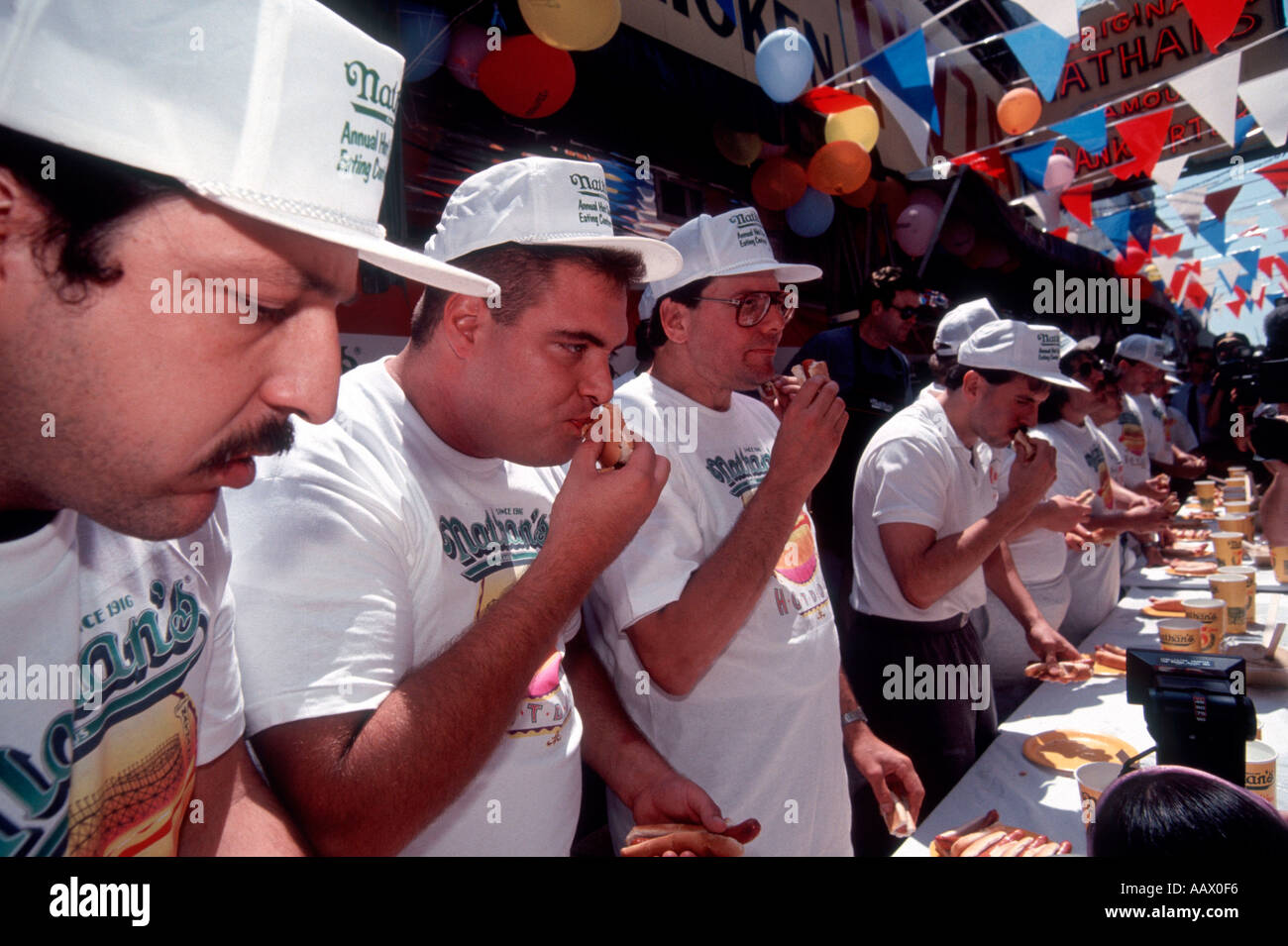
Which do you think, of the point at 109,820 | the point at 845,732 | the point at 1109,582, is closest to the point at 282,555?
the point at 109,820

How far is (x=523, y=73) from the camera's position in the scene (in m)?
3.06

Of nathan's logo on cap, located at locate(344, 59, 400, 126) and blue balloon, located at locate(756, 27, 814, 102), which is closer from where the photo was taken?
nathan's logo on cap, located at locate(344, 59, 400, 126)

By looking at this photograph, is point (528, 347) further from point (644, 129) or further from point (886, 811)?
point (644, 129)

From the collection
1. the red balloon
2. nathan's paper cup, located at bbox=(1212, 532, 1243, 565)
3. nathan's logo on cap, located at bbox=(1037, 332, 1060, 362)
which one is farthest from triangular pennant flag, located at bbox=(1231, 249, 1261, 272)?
the red balloon

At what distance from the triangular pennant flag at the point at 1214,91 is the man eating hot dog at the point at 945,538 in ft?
9.57

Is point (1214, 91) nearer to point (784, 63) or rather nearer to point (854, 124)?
point (854, 124)

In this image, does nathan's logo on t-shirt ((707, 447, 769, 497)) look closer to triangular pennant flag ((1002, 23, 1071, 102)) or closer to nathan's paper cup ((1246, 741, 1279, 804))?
nathan's paper cup ((1246, 741, 1279, 804))

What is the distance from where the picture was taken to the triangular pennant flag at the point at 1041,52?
14.6ft

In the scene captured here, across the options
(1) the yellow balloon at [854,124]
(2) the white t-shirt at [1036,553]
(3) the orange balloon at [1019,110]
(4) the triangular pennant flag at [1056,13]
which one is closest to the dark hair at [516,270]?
(2) the white t-shirt at [1036,553]

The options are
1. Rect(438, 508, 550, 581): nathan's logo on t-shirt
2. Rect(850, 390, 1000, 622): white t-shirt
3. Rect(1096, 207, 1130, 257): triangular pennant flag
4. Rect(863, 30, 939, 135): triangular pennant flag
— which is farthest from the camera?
Rect(1096, 207, 1130, 257): triangular pennant flag

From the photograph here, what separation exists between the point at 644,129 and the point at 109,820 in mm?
4542

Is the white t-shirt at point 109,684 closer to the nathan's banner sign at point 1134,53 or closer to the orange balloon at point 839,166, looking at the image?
the orange balloon at point 839,166

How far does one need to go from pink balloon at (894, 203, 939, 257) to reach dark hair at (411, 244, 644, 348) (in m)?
5.88

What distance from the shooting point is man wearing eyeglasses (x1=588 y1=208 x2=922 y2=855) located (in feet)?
5.52
